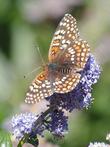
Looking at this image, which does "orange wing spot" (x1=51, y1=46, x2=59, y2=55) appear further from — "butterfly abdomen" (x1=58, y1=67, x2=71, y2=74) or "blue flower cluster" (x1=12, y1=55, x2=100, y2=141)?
"blue flower cluster" (x1=12, y1=55, x2=100, y2=141)

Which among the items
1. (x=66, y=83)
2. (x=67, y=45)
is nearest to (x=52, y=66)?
(x=67, y=45)

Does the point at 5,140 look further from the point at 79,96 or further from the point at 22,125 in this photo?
the point at 79,96

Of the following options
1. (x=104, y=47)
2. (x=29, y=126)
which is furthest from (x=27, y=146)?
(x=104, y=47)

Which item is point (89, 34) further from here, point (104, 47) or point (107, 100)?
point (107, 100)

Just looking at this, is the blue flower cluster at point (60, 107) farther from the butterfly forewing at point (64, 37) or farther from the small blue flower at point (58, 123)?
the butterfly forewing at point (64, 37)

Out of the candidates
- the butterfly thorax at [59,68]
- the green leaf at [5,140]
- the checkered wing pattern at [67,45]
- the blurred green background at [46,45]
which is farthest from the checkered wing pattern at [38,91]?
the blurred green background at [46,45]
